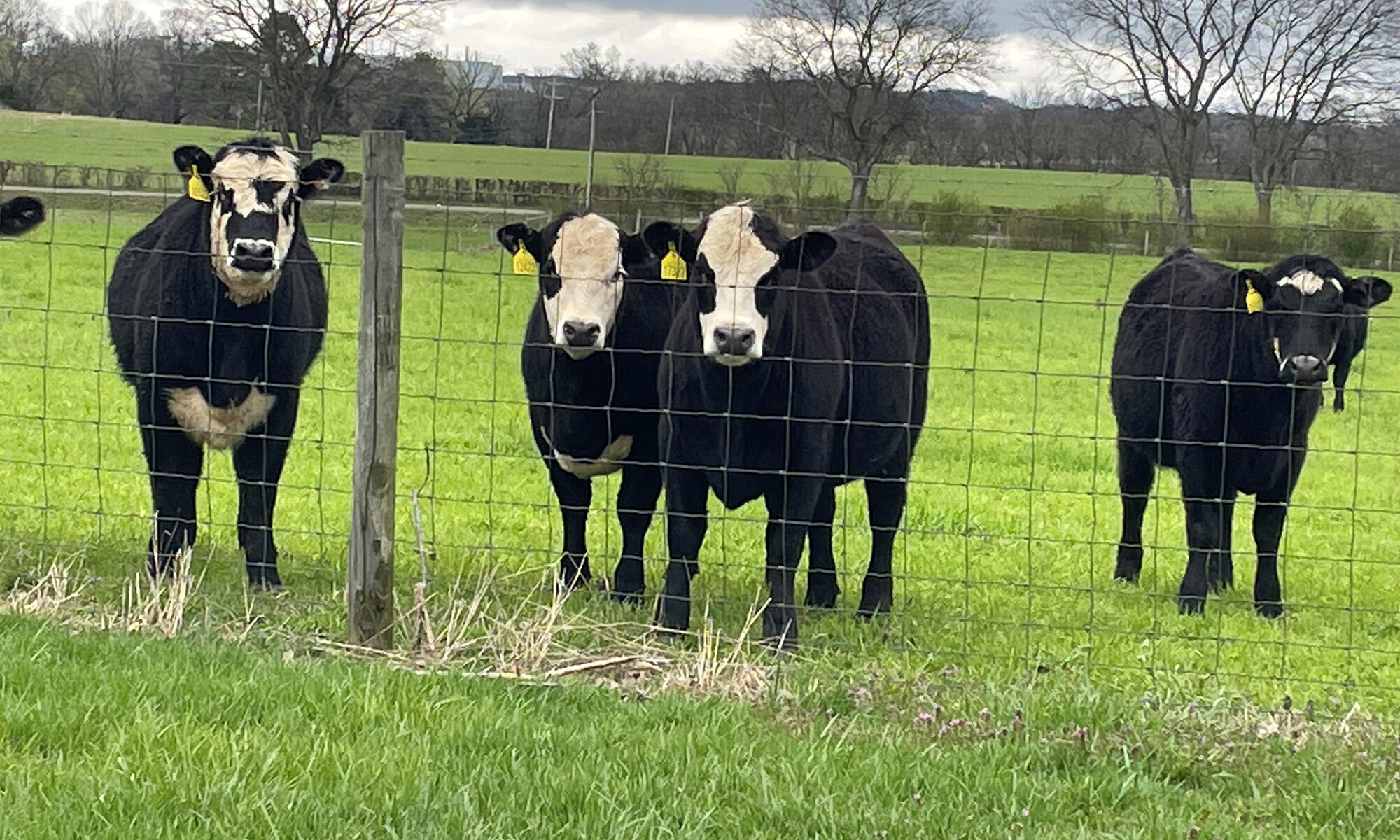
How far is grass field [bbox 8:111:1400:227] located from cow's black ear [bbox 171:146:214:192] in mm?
13525

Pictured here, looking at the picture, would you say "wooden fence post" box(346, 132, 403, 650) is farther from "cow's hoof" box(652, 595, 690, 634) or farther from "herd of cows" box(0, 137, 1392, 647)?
"cow's hoof" box(652, 595, 690, 634)

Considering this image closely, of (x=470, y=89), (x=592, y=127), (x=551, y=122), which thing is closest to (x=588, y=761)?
(x=592, y=127)

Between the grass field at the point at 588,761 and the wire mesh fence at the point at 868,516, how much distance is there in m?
0.87

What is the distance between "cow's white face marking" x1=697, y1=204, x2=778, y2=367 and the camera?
6.46 meters

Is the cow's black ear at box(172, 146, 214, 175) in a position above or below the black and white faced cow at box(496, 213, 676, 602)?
above

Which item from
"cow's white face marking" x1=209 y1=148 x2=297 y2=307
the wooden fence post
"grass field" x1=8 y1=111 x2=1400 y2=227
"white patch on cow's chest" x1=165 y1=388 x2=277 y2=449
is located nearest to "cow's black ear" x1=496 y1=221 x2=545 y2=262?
"cow's white face marking" x1=209 y1=148 x2=297 y2=307

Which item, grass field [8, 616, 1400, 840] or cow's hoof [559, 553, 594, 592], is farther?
cow's hoof [559, 553, 594, 592]

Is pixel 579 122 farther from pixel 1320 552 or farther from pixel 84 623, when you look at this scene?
pixel 84 623

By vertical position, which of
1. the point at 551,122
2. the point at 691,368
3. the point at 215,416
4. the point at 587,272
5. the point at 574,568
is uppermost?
the point at 551,122

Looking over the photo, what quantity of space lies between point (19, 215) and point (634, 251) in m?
3.19

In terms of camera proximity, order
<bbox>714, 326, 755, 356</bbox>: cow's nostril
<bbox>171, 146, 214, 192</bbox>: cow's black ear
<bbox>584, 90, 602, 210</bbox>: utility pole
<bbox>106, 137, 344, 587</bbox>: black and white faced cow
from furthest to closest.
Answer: <bbox>584, 90, 602, 210</bbox>: utility pole < <bbox>171, 146, 214, 192</bbox>: cow's black ear < <bbox>106, 137, 344, 587</bbox>: black and white faced cow < <bbox>714, 326, 755, 356</bbox>: cow's nostril

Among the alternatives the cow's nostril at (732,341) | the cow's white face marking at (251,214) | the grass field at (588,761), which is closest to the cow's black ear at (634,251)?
the cow's nostril at (732,341)

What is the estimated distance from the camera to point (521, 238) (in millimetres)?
7664

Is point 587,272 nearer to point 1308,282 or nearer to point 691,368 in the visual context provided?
point 691,368
